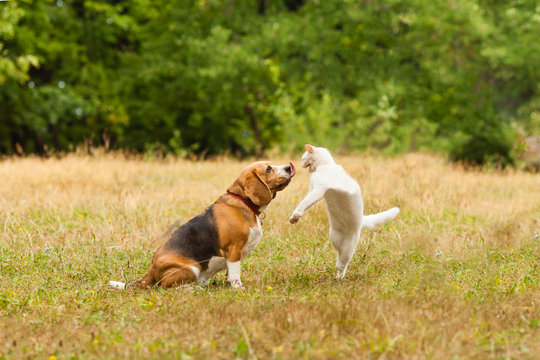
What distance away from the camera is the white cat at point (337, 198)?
466 centimetres

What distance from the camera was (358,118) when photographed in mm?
21953

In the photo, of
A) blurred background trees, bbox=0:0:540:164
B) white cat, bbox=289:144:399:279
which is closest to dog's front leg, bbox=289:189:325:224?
white cat, bbox=289:144:399:279

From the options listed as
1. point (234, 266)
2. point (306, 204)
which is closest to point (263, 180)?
point (306, 204)

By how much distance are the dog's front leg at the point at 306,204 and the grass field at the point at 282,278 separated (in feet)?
2.21

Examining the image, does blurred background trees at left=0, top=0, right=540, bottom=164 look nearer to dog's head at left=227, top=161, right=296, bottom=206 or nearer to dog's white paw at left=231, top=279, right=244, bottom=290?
dog's head at left=227, top=161, right=296, bottom=206

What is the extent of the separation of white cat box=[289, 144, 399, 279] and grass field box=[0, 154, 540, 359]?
45 centimetres

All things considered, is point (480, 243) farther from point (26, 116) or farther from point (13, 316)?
point (26, 116)

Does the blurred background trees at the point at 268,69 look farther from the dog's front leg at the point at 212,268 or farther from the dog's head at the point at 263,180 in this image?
the dog's front leg at the point at 212,268

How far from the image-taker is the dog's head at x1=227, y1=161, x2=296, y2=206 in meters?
5.09

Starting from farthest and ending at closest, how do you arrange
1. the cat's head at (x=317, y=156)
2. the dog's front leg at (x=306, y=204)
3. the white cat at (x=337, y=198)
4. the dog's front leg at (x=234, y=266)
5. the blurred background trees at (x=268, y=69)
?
the blurred background trees at (x=268, y=69) < the dog's front leg at (x=234, y=266) < the cat's head at (x=317, y=156) < the white cat at (x=337, y=198) < the dog's front leg at (x=306, y=204)

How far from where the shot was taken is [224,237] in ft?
16.6

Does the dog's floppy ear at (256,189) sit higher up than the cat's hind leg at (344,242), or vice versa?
the dog's floppy ear at (256,189)

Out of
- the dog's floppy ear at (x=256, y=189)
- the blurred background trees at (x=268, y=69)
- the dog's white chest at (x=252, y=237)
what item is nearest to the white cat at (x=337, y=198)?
the dog's floppy ear at (x=256, y=189)

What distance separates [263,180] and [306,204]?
0.68 m
